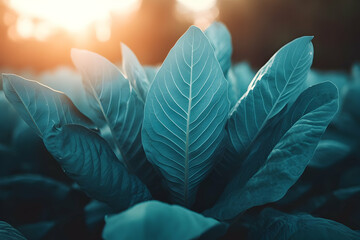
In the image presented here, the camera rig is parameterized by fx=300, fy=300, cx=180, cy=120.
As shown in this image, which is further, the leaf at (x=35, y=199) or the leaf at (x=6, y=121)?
the leaf at (x=6, y=121)

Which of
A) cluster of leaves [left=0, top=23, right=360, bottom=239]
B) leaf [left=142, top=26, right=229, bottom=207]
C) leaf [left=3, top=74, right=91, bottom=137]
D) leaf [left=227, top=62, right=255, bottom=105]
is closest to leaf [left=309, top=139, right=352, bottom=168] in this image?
cluster of leaves [left=0, top=23, right=360, bottom=239]

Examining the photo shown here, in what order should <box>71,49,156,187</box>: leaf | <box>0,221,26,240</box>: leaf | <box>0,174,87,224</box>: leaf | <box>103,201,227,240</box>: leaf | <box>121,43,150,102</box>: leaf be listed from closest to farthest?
<box>103,201,227,240</box>: leaf, <box>0,221,26,240</box>: leaf, <box>71,49,156,187</box>: leaf, <box>121,43,150,102</box>: leaf, <box>0,174,87,224</box>: leaf

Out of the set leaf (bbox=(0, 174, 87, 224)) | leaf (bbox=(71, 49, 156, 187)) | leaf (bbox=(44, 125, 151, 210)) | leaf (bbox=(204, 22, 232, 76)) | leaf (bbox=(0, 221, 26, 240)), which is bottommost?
leaf (bbox=(0, 174, 87, 224))

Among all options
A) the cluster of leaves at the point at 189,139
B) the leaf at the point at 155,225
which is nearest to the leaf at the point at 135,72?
the cluster of leaves at the point at 189,139

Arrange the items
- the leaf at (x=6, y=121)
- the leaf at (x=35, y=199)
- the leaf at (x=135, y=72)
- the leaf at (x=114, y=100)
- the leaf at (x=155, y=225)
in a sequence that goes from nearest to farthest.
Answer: the leaf at (x=155, y=225)
the leaf at (x=114, y=100)
the leaf at (x=135, y=72)
the leaf at (x=35, y=199)
the leaf at (x=6, y=121)

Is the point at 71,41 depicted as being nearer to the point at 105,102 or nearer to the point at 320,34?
the point at 320,34

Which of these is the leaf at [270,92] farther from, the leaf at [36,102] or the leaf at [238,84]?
the leaf at [36,102]

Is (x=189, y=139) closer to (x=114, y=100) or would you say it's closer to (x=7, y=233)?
(x=114, y=100)

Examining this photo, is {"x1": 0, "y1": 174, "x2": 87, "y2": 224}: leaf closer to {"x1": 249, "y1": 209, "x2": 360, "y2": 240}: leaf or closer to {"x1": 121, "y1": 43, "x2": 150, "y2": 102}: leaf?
{"x1": 121, "y1": 43, "x2": 150, "y2": 102}: leaf
